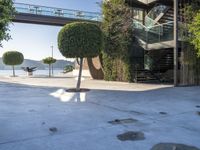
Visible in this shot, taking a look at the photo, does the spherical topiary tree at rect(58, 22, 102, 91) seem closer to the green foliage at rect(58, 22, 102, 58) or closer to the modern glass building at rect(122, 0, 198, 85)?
the green foliage at rect(58, 22, 102, 58)

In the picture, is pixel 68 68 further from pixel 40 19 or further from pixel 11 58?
pixel 40 19

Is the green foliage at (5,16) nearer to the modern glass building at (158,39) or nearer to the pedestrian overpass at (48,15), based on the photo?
the modern glass building at (158,39)

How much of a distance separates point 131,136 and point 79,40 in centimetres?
747

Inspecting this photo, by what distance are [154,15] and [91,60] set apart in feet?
21.1

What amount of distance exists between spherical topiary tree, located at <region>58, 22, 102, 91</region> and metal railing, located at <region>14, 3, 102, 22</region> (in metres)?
8.37

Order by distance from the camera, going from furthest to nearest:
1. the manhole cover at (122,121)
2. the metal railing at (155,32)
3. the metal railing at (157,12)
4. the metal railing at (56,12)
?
the metal railing at (56,12)
the metal railing at (157,12)
the metal railing at (155,32)
the manhole cover at (122,121)

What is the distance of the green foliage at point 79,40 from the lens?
12125 millimetres

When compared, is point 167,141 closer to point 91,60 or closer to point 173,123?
point 173,123

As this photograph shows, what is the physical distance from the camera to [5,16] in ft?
15.7

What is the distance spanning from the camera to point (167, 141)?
4.98 meters

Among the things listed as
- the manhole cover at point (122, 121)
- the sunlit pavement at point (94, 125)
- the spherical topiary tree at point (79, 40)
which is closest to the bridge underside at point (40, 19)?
the spherical topiary tree at point (79, 40)

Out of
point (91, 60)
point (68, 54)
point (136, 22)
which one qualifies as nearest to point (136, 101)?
point (68, 54)

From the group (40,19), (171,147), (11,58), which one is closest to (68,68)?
(11,58)

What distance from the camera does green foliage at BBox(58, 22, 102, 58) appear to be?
12.1 meters
